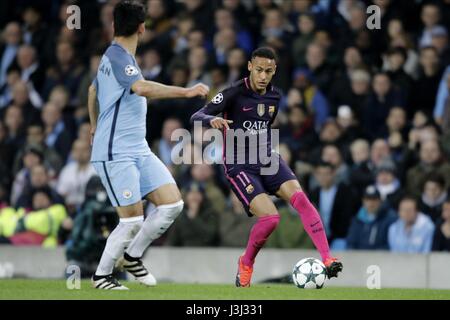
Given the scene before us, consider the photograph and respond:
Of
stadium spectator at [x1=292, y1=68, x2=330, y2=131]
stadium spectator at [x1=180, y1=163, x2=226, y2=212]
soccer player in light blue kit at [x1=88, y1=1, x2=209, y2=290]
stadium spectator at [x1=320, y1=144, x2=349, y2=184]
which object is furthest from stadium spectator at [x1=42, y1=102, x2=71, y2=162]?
soccer player in light blue kit at [x1=88, y1=1, x2=209, y2=290]

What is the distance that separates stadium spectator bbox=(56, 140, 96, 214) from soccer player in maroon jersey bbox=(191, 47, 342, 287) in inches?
230

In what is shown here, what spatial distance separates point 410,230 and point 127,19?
575 centimetres

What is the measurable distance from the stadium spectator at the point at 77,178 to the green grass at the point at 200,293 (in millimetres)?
5044

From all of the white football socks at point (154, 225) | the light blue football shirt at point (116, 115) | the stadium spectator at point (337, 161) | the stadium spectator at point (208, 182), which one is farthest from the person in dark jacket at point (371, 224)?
the light blue football shirt at point (116, 115)

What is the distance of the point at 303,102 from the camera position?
682 inches

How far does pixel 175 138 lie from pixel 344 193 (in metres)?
2.56

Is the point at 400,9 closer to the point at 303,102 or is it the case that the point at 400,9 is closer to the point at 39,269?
the point at 303,102

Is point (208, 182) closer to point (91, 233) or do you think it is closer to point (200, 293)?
point (91, 233)

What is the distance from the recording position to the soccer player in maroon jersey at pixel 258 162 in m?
11.5

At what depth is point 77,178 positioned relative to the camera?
17469mm

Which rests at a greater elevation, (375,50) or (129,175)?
(375,50)

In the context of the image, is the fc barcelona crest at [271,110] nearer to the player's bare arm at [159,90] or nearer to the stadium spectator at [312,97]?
the player's bare arm at [159,90]

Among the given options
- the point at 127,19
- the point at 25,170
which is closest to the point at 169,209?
the point at 127,19
